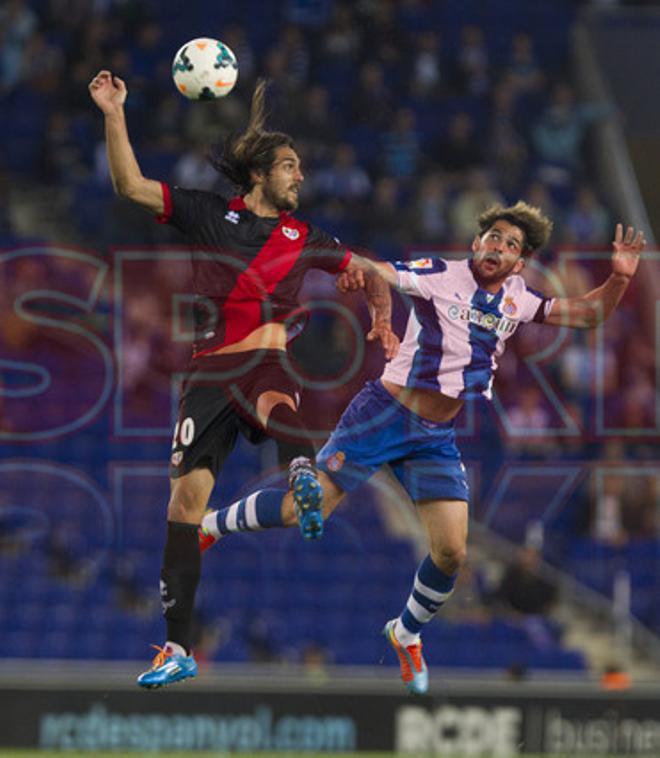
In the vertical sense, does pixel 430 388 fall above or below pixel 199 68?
below

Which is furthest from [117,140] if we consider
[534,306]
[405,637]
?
[405,637]

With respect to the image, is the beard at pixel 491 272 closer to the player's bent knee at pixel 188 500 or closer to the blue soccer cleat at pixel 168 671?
the player's bent knee at pixel 188 500

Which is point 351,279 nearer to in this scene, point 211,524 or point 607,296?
point 607,296

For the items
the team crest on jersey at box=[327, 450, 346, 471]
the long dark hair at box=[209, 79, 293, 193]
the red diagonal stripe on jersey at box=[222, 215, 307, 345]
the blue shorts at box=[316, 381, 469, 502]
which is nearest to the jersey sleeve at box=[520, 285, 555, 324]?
the blue shorts at box=[316, 381, 469, 502]

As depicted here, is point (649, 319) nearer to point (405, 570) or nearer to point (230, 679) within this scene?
point (405, 570)

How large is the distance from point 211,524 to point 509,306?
181 cm

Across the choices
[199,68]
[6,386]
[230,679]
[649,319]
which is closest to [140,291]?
[6,386]

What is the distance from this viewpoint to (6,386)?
14.5 meters

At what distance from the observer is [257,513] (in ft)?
29.3

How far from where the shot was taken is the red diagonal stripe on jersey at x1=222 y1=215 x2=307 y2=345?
28.2ft

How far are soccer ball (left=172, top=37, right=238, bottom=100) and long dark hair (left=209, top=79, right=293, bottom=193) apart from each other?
0.20 metres

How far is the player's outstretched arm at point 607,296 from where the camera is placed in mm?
8977

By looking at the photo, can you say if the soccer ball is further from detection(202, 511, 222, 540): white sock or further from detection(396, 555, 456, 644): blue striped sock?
detection(396, 555, 456, 644): blue striped sock

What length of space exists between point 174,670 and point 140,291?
5.91m
